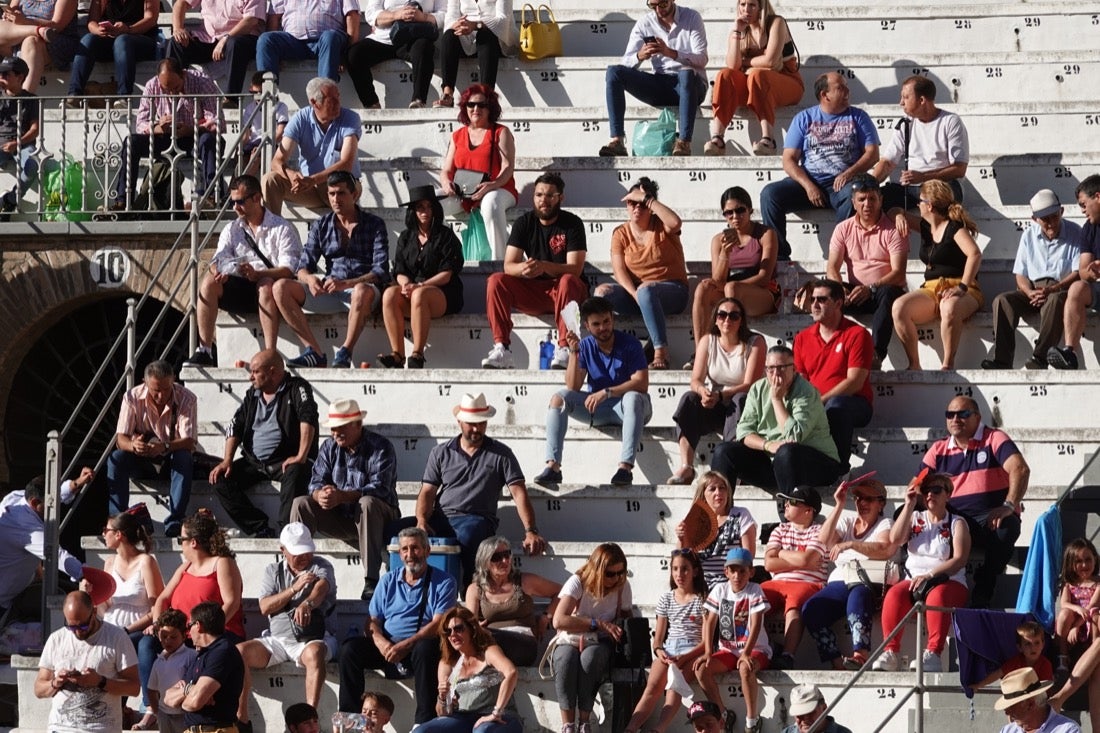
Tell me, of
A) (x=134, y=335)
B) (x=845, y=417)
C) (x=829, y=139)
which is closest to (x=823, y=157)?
(x=829, y=139)

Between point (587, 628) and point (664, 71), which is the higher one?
point (664, 71)

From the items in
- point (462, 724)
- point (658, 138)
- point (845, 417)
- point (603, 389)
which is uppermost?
point (658, 138)

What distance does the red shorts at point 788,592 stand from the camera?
44.8ft

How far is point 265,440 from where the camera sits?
15.2 metres

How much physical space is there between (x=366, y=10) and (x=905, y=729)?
8.29 metres

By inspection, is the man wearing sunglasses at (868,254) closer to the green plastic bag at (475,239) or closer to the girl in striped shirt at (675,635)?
the green plastic bag at (475,239)

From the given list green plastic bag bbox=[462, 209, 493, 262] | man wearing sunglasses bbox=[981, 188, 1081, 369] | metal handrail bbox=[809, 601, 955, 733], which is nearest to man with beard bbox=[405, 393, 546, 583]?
metal handrail bbox=[809, 601, 955, 733]

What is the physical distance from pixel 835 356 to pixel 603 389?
A: 144 centimetres

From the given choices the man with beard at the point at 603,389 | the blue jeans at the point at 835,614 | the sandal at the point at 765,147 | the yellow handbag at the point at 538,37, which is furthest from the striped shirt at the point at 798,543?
the yellow handbag at the point at 538,37

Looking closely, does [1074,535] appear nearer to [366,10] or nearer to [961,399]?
[961,399]

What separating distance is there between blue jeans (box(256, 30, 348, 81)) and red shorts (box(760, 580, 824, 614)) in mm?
6505

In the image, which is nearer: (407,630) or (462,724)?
(462,724)

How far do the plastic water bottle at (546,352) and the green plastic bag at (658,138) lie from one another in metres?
2.23

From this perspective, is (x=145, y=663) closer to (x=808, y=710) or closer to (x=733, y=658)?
(x=733, y=658)
